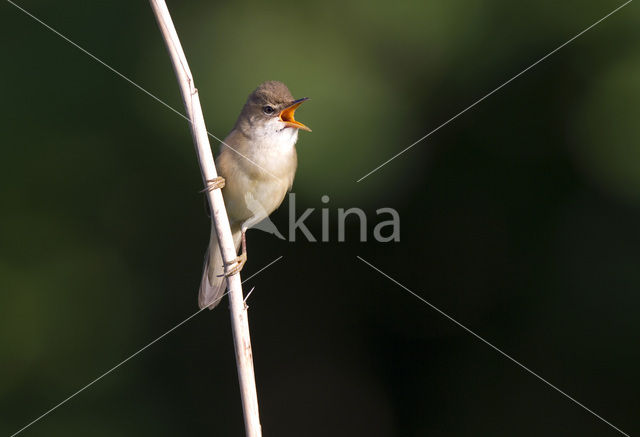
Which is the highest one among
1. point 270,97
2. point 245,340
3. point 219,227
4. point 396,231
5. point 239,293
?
point 270,97

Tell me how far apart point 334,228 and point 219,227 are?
1.17m

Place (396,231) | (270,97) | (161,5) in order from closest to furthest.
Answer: (161,5) → (270,97) → (396,231)

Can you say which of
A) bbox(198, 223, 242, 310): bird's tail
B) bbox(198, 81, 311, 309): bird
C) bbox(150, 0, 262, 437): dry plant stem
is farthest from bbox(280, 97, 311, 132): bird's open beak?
bbox(150, 0, 262, 437): dry plant stem

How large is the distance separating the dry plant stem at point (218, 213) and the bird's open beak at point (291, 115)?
81 centimetres

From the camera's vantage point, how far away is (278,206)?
10.4 feet

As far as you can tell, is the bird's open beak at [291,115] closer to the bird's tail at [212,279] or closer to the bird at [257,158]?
the bird at [257,158]

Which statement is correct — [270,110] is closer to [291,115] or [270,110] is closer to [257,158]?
[291,115]

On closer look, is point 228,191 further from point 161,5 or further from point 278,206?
point 161,5

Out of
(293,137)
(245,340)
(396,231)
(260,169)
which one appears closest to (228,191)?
(260,169)

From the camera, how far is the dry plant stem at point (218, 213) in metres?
1.97

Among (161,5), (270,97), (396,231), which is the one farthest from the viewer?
(396,231)

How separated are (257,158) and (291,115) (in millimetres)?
237

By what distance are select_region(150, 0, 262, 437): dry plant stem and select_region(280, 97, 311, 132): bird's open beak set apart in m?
0.81

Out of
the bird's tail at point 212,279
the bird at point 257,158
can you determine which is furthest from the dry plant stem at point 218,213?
the bird's tail at point 212,279
